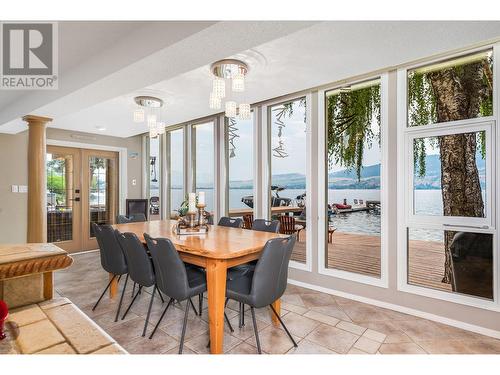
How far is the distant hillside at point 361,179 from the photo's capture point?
2.74m

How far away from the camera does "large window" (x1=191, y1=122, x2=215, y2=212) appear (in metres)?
4.89

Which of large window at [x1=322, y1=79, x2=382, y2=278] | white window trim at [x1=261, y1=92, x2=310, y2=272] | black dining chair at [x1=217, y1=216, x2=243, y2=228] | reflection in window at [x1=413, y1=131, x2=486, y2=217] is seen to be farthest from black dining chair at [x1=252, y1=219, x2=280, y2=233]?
reflection in window at [x1=413, y1=131, x2=486, y2=217]

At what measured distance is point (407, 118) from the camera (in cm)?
283

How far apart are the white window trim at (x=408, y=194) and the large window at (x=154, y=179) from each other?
4.68 meters

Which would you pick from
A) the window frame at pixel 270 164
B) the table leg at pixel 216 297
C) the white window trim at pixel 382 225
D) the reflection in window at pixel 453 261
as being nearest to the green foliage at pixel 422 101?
the white window trim at pixel 382 225

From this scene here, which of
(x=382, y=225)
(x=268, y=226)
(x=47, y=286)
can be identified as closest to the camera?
(x=47, y=286)

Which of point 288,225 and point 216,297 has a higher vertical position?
point 288,225

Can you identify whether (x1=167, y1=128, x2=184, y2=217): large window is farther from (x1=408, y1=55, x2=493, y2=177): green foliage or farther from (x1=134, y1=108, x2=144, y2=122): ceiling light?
(x1=408, y1=55, x2=493, y2=177): green foliage

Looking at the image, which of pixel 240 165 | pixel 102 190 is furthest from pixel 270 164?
pixel 102 190

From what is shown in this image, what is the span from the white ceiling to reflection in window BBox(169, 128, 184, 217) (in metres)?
2.21

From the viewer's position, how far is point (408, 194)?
9.26ft

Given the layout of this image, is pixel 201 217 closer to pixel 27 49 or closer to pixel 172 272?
pixel 172 272

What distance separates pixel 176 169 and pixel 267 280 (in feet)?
13.6
